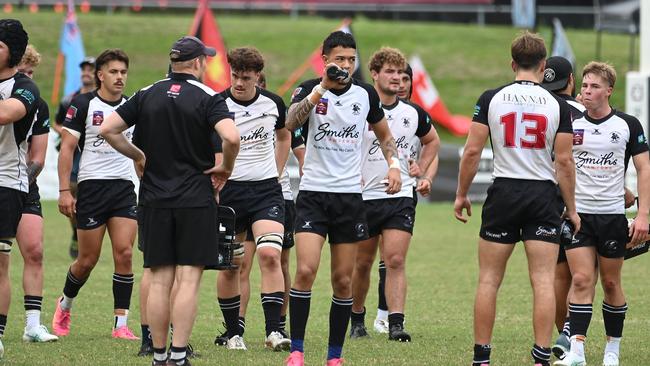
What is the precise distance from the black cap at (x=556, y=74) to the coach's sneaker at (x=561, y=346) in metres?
1.99

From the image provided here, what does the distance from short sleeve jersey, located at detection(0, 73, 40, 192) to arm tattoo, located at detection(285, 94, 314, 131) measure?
181 centimetres

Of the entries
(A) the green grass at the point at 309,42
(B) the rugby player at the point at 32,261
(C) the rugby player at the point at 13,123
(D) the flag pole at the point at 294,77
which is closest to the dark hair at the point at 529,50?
(C) the rugby player at the point at 13,123

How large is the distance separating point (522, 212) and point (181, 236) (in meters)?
2.29

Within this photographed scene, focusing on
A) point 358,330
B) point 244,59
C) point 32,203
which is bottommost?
point 358,330

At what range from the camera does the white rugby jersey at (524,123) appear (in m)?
8.00

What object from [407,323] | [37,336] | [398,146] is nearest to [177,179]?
[37,336]

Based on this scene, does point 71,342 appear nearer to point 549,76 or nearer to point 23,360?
point 23,360

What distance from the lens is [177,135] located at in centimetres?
789

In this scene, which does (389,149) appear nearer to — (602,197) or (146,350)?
(602,197)

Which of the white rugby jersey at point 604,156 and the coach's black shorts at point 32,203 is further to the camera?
the coach's black shorts at point 32,203

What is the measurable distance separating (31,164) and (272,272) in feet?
6.59

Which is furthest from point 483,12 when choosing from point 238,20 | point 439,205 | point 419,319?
point 419,319

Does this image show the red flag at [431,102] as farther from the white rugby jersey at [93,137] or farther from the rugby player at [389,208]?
the white rugby jersey at [93,137]

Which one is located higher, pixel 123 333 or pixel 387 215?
pixel 387 215
